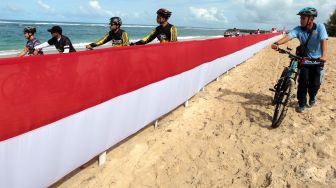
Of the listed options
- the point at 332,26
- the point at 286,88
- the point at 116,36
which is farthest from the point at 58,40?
→ the point at 332,26

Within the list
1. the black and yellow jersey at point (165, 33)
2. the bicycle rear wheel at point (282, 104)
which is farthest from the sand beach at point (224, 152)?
the black and yellow jersey at point (165, 33)

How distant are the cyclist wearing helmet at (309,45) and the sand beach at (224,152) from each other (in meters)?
0.58

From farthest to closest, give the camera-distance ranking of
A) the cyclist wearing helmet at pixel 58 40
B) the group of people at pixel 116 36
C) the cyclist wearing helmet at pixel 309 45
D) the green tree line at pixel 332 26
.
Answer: the green tree line at pixel 332 26, the cyclist wearing helmet at pixel 58 40, the group of people at pixel 116 36, the cyclist wearing helmet at pixel 309 45

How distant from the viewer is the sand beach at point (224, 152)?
5.11 meters

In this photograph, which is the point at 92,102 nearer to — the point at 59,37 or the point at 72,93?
the point at 72,93

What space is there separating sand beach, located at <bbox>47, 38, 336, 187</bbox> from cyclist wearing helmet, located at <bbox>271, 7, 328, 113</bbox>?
58 cm

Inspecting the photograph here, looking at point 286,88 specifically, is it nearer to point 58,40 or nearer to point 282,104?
point 282,104

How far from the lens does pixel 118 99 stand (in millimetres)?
5586

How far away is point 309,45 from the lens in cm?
770

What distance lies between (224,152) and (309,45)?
3298 mm

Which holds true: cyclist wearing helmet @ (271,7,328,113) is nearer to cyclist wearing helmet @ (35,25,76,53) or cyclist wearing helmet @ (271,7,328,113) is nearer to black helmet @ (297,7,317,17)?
Result: black helmet @ (297,7,317,17)

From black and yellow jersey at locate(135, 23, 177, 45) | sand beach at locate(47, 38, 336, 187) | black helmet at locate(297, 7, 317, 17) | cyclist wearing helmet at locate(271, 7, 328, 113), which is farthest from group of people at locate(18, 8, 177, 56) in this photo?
black helmet at locate(297, 7, 317, 17)

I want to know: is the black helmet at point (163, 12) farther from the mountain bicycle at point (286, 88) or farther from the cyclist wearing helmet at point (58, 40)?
the mountain bicycle at point (286, 88)

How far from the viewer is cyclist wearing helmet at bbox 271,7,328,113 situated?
7.32m
